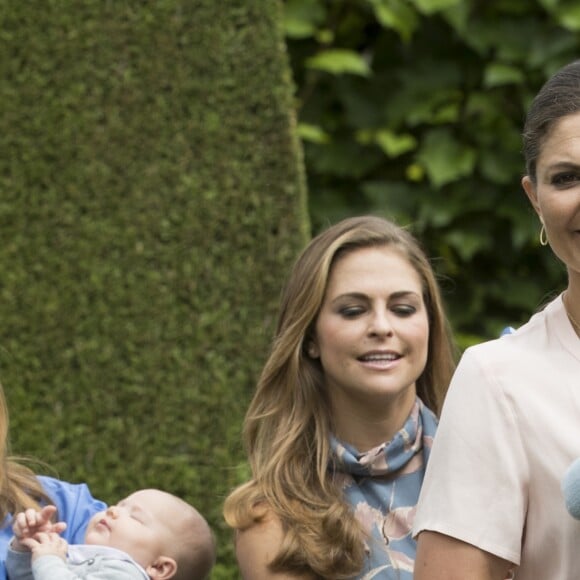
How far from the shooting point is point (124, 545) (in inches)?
120

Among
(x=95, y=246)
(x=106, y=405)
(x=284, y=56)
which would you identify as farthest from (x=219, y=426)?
(x=284, y=56)

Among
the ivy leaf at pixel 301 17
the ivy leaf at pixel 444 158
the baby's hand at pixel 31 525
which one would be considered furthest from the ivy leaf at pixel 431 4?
the baby's hand at pixel 31 525

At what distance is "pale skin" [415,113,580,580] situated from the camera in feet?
6.62

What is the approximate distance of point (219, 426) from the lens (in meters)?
4.56

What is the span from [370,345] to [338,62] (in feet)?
9.57

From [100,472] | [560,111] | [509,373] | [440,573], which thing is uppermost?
[560,111]

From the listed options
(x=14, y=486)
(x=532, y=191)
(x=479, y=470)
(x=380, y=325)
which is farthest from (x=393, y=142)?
(x=479, y=470)

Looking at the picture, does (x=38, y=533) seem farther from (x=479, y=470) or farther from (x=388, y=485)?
(x=479, y=470)

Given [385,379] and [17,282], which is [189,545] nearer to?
[385,379]

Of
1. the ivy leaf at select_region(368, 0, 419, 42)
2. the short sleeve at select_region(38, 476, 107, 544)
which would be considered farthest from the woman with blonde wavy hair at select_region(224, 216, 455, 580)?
the ivy leaf at select_region(368, 0, 419, 42)

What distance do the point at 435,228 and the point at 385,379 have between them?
9.81ft

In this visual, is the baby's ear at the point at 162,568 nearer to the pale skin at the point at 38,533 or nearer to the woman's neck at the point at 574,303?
the pale skin at the point at 38,533

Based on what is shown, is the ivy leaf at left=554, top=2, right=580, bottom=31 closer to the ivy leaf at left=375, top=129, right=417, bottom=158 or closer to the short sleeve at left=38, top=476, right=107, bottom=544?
the ivy leaf at left=375, top=129, right=417, bottom=158

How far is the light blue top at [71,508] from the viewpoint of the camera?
3.22 m
